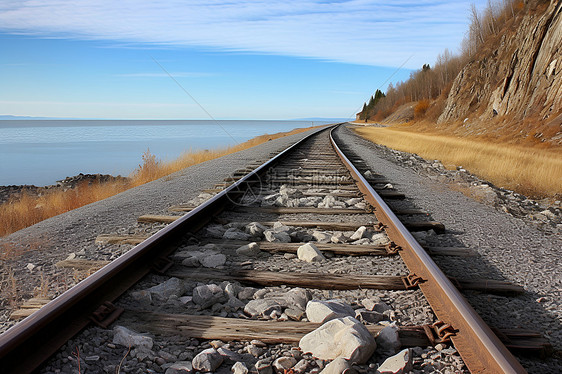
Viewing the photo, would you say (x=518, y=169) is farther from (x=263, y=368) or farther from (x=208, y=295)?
(x=263, y=368)

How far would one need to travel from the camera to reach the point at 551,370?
1.77 m

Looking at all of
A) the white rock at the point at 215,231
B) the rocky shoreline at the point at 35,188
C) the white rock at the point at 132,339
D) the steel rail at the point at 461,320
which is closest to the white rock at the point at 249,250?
the white rock at the point at 215,231

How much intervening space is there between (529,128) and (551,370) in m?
16.2

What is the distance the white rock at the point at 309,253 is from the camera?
117 inches

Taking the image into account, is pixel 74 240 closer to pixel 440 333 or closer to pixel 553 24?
pixel 440 333

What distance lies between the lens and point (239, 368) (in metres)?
1.68

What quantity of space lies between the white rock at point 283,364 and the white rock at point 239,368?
127 millimetres

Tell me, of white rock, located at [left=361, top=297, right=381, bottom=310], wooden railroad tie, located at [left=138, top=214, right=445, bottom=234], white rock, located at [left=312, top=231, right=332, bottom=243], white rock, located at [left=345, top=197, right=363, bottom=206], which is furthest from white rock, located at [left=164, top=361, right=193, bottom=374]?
white rock, located at [left=345, top=197, right=363, bottom=206]

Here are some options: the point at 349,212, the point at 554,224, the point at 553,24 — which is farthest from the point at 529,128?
the point at 349,212

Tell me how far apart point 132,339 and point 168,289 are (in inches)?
21.5

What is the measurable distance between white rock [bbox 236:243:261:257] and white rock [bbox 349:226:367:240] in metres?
0.87

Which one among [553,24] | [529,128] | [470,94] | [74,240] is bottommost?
[74,240]

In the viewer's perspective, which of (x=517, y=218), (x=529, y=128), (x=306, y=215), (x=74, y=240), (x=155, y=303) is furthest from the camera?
(x=529, y=128)

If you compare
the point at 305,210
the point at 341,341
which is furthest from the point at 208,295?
the point at 305,210
